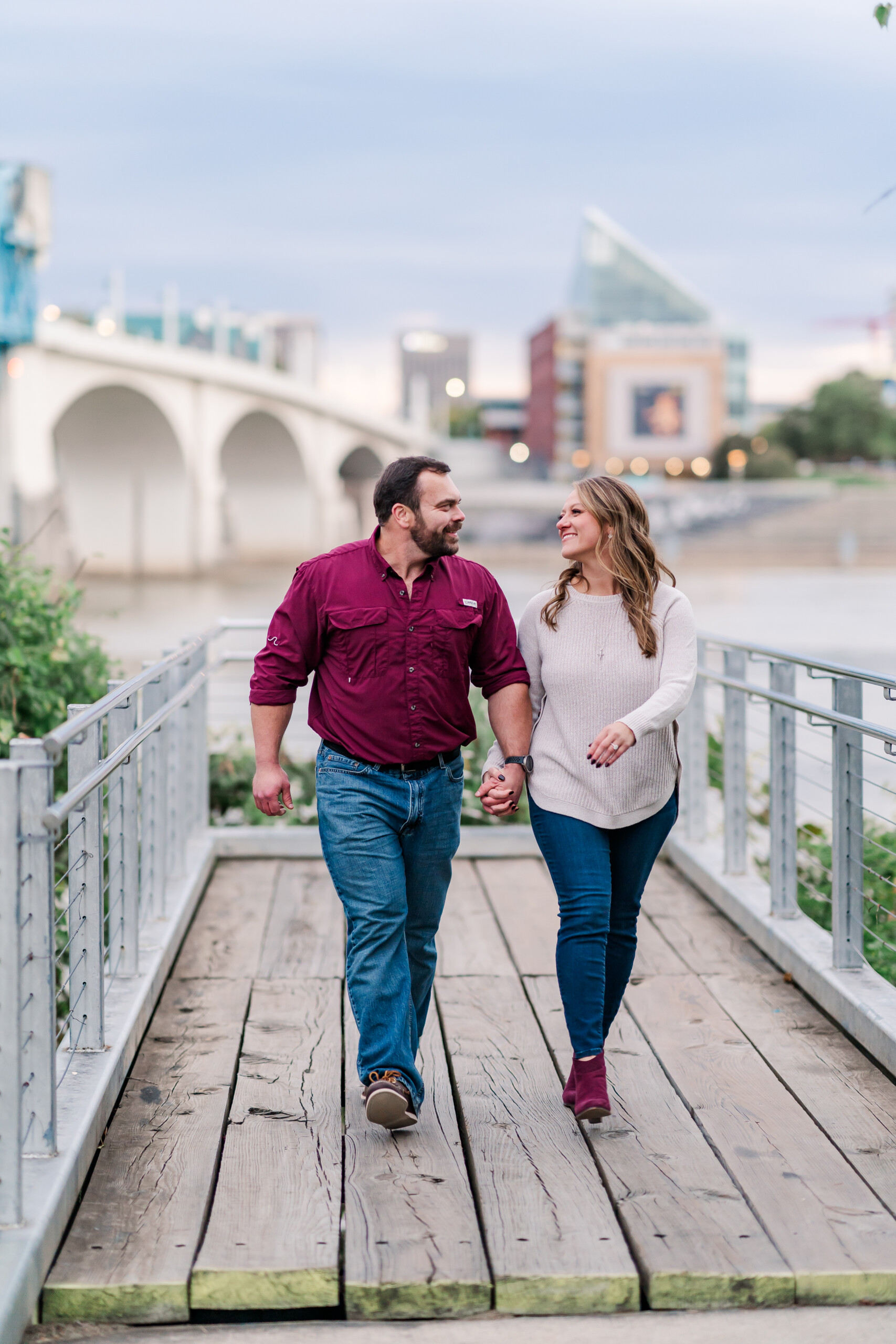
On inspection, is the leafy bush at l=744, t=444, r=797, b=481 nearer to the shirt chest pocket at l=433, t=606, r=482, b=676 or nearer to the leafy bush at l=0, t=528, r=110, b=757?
the leafy bush at l=0, t=528, r=110, b=757

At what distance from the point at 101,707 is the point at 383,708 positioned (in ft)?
1.99

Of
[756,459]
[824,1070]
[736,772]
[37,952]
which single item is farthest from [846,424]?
[37,952]

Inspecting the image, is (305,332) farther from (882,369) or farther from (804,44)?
(882,369)

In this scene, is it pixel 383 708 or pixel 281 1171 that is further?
pixel 383 708

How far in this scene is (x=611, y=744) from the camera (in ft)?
10.2

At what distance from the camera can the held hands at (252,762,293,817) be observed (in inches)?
128

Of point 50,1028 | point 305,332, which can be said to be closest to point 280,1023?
point 50,1028

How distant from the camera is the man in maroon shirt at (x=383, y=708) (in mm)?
3225

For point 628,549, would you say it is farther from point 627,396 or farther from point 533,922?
point 627,396

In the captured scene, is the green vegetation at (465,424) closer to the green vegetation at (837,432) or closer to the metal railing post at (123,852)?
the green vegetation at (837,432)

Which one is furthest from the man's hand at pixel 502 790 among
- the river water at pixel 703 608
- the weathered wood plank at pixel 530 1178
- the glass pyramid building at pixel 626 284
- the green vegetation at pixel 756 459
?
the glass pyramid building at pixel 626 284

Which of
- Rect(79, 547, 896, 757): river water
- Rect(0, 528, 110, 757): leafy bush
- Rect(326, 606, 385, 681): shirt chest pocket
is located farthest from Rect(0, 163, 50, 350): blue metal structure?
Rect(326, 606, 385, 681): shirt chest pocket

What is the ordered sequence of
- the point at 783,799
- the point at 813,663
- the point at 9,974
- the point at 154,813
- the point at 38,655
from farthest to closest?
the point at 38,655 < the point at 783,799 < the point at 154,813 < the point at 813,663 < the point at 9,974

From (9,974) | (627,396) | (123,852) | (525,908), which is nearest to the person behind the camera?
(9,974)
